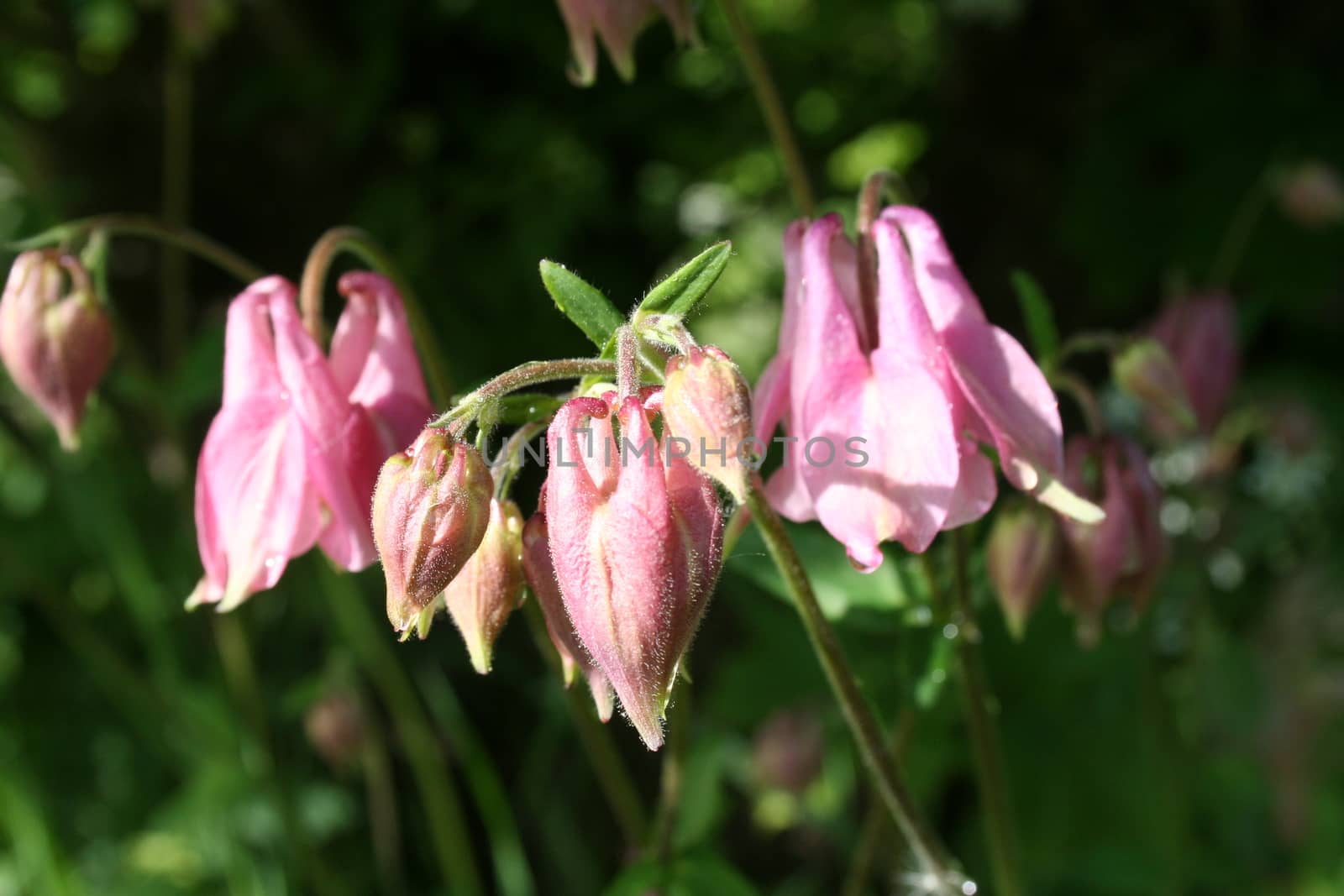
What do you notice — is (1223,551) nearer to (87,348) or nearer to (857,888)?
(857,888)

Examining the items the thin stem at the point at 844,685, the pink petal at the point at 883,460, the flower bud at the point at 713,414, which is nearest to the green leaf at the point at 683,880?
the thin stem at the point at 844,685

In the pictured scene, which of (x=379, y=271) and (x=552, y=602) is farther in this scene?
(x=379, y=271)

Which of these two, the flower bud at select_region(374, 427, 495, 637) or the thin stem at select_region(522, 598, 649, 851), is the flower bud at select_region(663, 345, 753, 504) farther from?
the thin stem at select_region(522, 598, 649, 851)

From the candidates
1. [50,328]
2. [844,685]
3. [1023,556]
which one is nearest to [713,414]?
[844,685]

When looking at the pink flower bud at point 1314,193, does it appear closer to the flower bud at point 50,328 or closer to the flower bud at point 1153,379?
the flower bud at point 1153,379

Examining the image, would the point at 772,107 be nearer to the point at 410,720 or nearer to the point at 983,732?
the point at 983,732

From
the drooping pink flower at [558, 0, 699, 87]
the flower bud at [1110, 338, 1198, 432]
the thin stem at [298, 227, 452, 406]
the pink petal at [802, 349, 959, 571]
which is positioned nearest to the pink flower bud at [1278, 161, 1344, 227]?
the flower bud at [1110, 338, 1198, 432]
